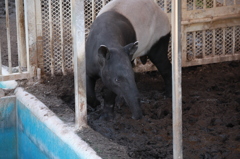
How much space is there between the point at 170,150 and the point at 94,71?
140cm

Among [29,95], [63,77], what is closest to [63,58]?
[63,77]

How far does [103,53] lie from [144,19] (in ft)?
4.65

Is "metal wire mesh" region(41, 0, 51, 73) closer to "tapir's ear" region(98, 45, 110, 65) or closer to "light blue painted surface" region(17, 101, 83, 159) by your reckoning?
"light blue painted surface" region(17, 101, 83, 159)

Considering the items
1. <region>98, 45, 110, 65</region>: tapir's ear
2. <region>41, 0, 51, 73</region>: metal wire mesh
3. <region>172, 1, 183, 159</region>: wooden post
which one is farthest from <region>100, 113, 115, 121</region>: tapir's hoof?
<region>172, 1, 183, 159</region>: wooden post

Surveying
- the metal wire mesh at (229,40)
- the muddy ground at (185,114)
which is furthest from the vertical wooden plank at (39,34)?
the metal wire mesh at (229,40)

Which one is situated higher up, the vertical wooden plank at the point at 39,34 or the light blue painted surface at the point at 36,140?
the vertical wooden plank at the point at 39,34

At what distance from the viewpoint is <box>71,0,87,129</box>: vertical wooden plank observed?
4.74 m

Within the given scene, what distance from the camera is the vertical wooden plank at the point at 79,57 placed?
4738mm

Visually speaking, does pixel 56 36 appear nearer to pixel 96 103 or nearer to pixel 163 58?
pixel 96 103

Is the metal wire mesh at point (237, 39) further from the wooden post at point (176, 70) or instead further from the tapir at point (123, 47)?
the wooden post at point (176, 70)

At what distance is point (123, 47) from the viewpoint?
5199 millimetres

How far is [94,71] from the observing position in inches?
216

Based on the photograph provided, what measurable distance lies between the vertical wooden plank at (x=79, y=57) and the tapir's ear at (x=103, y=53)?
0.73ft

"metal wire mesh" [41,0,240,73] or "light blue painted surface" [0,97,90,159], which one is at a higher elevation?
"metal wire mesh" [41,0,240,73]
